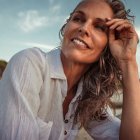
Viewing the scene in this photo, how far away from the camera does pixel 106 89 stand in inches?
149

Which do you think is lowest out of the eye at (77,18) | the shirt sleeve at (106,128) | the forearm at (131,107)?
the shirt sleeve at (106,128)

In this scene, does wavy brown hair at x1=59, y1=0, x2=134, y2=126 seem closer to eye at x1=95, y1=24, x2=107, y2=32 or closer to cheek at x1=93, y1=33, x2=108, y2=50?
cheek at x1=93, y1=33, x2=108, y2=50

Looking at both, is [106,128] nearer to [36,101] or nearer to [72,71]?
[72,71]

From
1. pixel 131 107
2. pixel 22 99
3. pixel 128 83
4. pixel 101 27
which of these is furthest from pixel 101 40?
pixel 22 99

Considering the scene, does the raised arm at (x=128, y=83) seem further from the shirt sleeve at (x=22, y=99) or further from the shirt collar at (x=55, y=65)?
the shirt sleeve at (x=22, y=99)

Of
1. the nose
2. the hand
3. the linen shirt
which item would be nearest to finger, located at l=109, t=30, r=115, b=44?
the hand

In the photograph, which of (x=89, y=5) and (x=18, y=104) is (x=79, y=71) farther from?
(x=18, y=104)

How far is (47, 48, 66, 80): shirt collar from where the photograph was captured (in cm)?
337

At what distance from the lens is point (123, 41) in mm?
3811

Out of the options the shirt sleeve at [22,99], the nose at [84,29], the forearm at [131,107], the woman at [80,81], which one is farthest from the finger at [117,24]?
the shirt sleeve at [22,99]

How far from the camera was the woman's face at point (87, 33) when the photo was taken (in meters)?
3.39

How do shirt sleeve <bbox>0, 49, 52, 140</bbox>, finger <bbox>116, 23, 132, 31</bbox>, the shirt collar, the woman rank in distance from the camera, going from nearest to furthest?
shirt sleeve <bbox>0, 49, 52, 140</bbox>
the woman
the shirt collar
finger <bbox>116, 23, 132, 31</bbox>

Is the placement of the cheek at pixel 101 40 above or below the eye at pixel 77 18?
below

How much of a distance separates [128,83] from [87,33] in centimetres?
64
